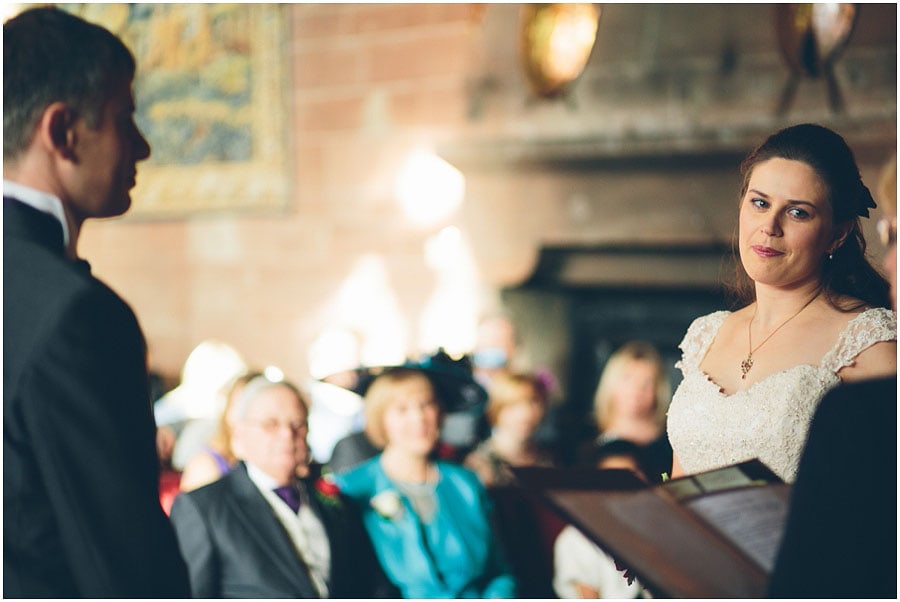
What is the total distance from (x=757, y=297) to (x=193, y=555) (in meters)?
1.48

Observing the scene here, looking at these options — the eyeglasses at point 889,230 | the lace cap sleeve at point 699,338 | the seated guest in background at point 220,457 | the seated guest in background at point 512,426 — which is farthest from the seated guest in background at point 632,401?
the eyeglasses at point 889,230

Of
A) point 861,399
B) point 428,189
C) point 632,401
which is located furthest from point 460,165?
point 861,399

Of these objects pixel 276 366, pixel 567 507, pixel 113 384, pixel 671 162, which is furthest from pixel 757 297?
pixel 276 366

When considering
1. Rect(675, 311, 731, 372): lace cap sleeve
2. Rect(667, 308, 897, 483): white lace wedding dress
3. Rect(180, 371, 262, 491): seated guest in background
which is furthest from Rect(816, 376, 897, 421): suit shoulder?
Rect(180, 371, 262, 491): seated guest in background

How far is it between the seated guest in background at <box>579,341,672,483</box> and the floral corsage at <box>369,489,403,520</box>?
0.82 metres

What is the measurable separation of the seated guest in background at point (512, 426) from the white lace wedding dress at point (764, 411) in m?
2.08

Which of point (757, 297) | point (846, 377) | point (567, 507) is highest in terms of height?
point (757, 297)

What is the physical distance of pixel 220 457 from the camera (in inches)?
113

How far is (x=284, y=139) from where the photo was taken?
521 cm

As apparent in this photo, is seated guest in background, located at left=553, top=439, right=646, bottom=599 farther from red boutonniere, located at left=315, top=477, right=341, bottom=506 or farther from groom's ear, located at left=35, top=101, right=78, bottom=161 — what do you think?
groom's ear, located at left=35, top=101, right=78, bottom=161

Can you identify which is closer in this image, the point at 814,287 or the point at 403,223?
the point at 814,287

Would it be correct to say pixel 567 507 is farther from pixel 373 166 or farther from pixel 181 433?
pixel 373 166

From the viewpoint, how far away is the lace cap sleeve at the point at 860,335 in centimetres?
132

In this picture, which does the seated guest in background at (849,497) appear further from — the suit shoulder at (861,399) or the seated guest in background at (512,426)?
the seated guest in background at (512,426)
